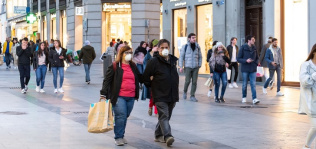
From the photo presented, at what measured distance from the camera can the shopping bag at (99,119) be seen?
10.2 meters

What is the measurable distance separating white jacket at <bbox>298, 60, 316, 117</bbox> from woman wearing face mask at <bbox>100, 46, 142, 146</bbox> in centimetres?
255

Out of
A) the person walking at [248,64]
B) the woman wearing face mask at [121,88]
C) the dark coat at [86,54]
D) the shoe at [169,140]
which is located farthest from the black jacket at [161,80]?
the dark coat at [86,54]

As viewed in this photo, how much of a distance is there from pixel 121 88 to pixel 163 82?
67cm

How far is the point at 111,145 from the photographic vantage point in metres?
10.7

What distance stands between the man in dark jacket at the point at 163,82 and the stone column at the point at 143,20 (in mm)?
34394

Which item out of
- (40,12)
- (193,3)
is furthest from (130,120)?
(40,12)

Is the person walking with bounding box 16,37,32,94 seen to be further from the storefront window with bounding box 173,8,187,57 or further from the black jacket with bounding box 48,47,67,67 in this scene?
the storefront window with bounding box 173,8,187,57

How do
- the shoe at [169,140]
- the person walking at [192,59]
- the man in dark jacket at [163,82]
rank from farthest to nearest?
the person walking at [192,59], the man in dark jacket at [163,82], the shoe at [169,140]

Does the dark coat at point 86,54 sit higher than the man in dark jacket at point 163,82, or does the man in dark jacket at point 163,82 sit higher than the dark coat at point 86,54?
the dark coat at point 86,54

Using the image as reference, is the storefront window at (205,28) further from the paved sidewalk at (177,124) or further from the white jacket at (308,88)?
the white jacket at (308,88)

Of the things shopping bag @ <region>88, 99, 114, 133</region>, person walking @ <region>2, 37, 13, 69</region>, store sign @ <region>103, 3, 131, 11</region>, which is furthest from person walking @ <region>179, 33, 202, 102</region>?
store sign @ <region>103, 3, 131, 11</region>

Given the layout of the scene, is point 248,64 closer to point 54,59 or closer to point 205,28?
point 54,59

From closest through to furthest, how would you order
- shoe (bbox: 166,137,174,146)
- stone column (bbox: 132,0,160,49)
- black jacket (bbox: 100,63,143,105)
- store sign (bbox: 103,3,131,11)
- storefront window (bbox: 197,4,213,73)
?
shoe (bbox: 166,137,174,146) < black jacket (bbox: 100,63,143,105) < storefront window (bbox: 197,4,213,73) < stone column (bbox: 132,0,160,49) < store sign (bbox: 103,3,131,11)

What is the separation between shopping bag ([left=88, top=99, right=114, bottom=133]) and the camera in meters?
10.2
